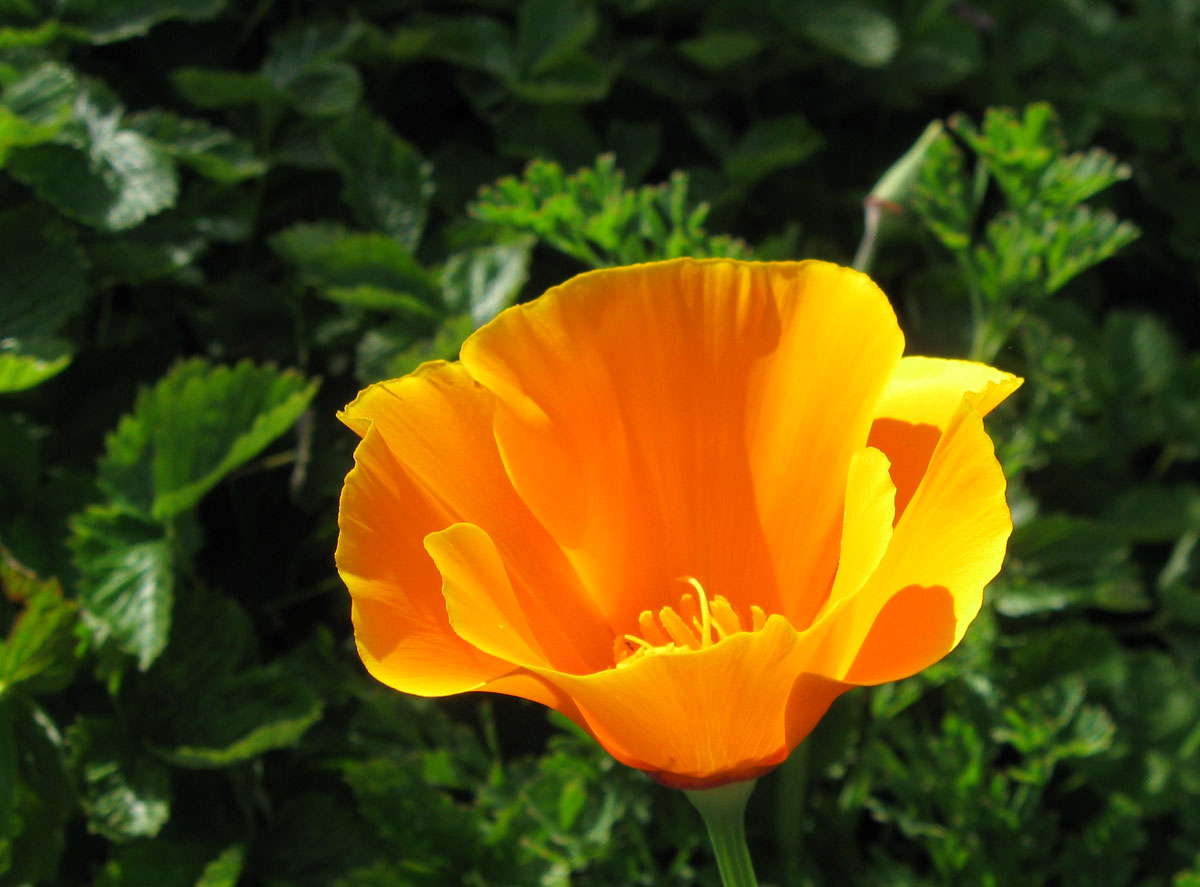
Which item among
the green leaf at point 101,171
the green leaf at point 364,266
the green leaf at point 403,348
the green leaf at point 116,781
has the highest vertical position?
the green leaf at point 101,171

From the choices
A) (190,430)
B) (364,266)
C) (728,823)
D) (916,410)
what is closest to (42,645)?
(190,430)

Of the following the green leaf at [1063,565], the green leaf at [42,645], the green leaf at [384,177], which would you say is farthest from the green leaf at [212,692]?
the green leaf at [1063,565]

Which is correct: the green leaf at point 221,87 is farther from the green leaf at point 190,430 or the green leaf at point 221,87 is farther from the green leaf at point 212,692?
the green leaf at point 212,692

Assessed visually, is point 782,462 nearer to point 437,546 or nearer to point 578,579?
point 578,579

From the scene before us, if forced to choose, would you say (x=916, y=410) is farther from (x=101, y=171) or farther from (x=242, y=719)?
(x=101, y=171)

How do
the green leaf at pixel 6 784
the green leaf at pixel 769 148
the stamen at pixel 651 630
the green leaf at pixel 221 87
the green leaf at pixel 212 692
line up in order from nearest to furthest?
1. the stamen at pixel 651 630
2. the green leaf at pixel 6 784
3. the green leaf at pixel 212 692
4. the green leaf at pixel 221 87
5. the green leaf at pixel 769 148

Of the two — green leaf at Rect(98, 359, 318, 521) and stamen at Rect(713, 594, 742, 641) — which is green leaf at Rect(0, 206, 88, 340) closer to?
green leaf at Rect(98, 359, 318, 521)
